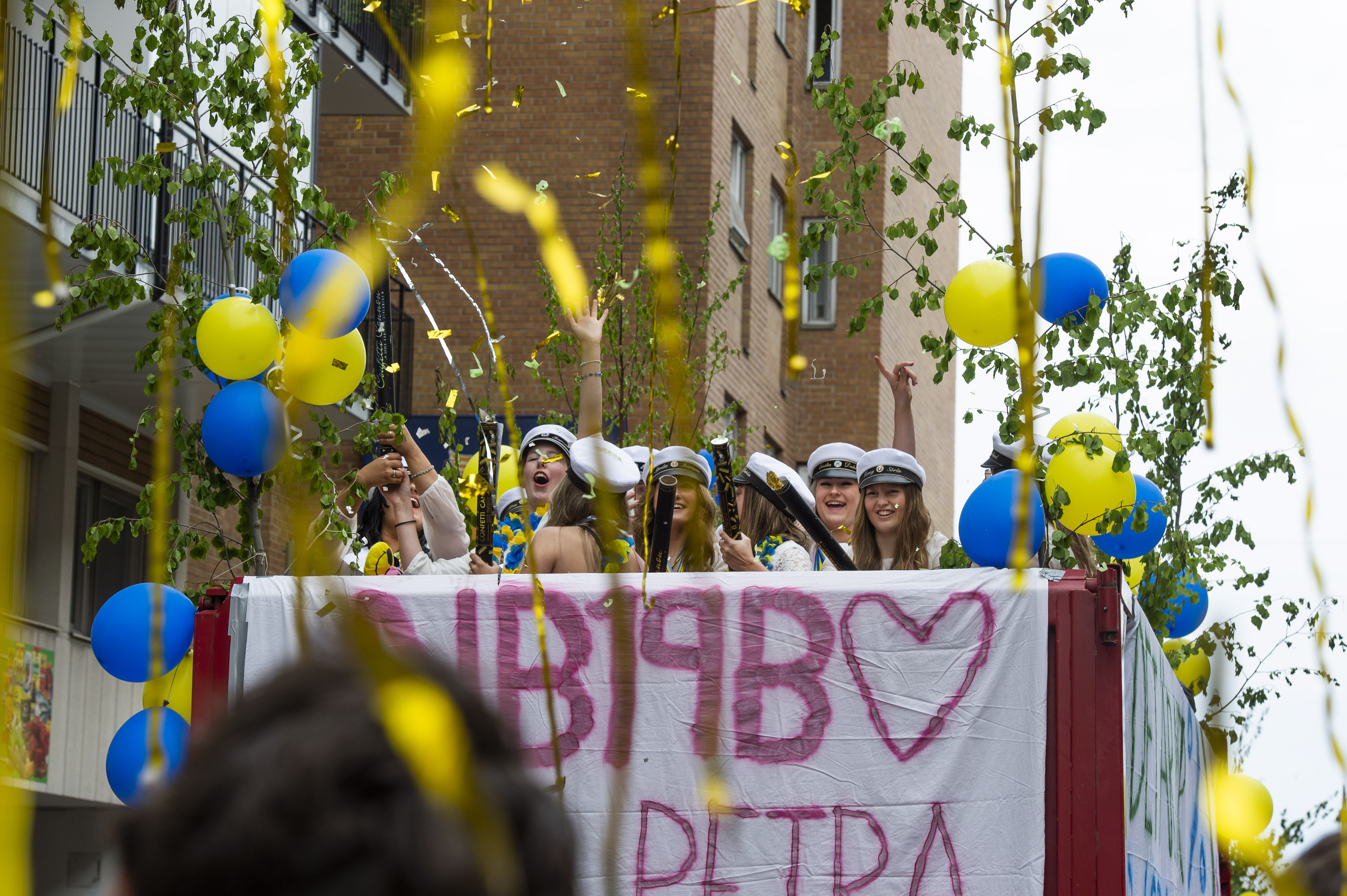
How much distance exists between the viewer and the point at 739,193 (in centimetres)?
2042

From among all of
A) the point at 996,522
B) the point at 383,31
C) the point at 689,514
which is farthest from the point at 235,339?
the point at 383,31

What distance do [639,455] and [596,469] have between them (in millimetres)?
1445

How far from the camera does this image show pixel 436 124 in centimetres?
289

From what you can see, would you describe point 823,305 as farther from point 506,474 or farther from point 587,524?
point 587,524

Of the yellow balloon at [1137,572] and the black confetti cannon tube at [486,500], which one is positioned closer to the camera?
the black confetti cannon tube at [486,500]

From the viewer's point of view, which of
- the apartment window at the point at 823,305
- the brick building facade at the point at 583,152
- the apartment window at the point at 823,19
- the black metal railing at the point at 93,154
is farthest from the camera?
the apartment window at the point at 823,305

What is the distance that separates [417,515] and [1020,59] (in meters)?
2.52

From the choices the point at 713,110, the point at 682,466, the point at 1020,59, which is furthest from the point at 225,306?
the point at 713,110

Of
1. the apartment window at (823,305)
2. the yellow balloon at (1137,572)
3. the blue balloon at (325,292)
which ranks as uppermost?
the apartment window at (823,305)

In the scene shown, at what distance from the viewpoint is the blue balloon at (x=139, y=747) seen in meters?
4.84

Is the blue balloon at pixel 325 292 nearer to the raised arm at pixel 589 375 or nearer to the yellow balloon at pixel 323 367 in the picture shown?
the yellow balloon at pixel 323 367

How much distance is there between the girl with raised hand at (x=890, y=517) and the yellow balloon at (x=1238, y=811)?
5.78 feet

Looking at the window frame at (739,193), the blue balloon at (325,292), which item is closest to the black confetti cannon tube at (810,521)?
the blue balloon at (325,292)

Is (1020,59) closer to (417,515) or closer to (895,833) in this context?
(417,515)
